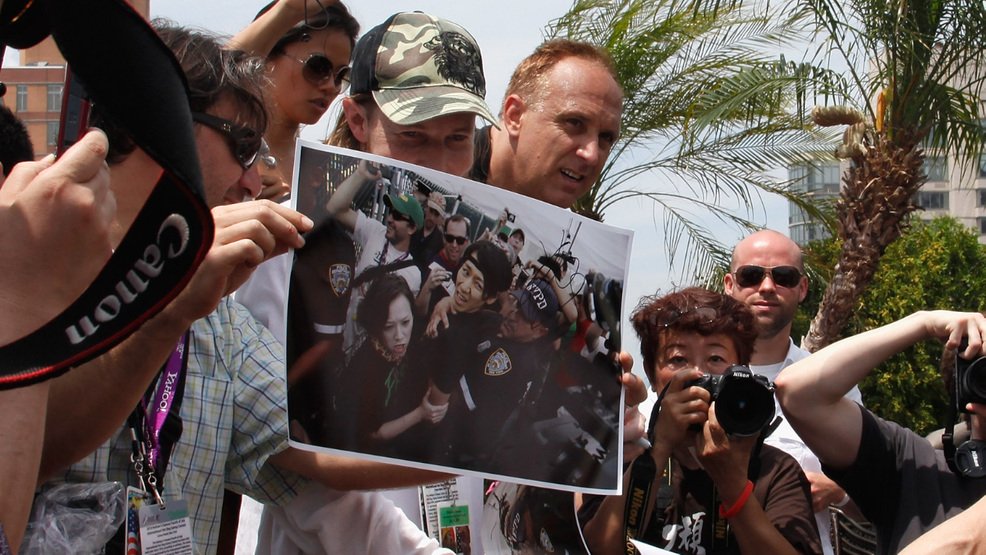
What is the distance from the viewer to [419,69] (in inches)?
90.7

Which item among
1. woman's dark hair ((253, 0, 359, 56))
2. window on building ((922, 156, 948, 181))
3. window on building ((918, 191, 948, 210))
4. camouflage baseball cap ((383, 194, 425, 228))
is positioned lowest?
camouflage baseball cap ((383, 194, 425, 228))

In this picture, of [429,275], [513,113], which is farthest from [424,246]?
[513,113]

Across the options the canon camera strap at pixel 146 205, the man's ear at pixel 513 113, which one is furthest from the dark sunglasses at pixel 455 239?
the man's ear at pixel 513 113

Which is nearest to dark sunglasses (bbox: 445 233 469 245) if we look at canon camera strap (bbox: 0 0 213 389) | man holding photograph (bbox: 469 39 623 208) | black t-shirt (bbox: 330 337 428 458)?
black t-shirt (bbox: 330 337 428 458)

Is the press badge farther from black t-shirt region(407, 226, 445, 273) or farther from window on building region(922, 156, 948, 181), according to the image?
window on building region(922, 156, 948, 181)

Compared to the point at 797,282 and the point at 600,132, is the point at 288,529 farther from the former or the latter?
the point at 797,282

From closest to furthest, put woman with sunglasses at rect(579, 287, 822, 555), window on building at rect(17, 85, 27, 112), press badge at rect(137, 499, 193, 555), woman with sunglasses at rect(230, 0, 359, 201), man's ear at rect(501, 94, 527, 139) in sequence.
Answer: press badge at rect(137, 499, 193, 555) < woman with sunglasses at rect(579, 287, 822, 555) < window on building at rect(17, 85, 27, 112) < man's ear at rect(501, 94, 527, 139) < woman with sunglasses at rect(230, 0, 359, 201)

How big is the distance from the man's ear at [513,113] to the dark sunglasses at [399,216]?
1299 millimetres

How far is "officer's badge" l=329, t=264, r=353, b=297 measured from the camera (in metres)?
1.73

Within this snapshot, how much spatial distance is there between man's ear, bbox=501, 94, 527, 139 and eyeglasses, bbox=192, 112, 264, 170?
1349 millimetres

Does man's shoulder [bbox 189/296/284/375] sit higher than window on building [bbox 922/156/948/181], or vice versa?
window on building [bbox 922/156/948/181]

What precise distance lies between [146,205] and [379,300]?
0.70 metres

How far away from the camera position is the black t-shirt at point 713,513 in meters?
2.52

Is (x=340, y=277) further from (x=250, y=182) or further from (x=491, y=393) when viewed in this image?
(x=491, y=393)
